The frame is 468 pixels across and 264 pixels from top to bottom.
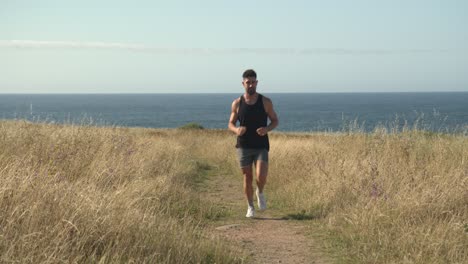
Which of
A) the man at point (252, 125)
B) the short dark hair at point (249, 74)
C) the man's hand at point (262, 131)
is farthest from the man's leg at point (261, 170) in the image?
the short dark hair at point (249, 74)

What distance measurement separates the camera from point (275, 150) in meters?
14.0

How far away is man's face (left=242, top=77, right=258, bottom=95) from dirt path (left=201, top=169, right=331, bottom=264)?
2021mm

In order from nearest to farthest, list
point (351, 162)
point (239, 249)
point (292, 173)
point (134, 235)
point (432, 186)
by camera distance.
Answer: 1. point (134, 235)
2. point (239, 249)
3. point (432, 186)
4. point (351, 162)
5. point (292, 173)

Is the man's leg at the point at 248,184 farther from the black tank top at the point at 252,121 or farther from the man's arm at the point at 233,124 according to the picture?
the man's arm at the point at 233,124

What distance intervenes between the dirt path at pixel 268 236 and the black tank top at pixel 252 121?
3.88ft

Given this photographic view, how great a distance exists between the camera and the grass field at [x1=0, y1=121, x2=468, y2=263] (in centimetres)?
411

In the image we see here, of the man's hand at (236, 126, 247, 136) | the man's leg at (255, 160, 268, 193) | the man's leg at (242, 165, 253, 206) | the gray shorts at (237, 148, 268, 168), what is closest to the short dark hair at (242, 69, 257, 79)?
the man's hand at (236, 126, 247, 136)

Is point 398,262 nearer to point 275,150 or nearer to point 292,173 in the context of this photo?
point 292,173

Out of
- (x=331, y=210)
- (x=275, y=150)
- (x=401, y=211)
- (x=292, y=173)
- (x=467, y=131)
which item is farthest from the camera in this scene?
(x=275, y=150)

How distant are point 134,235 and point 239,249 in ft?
4.35

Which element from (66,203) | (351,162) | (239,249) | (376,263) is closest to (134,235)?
(66,203)

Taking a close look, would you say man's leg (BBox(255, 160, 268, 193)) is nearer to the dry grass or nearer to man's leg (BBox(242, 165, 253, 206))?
man's leg (BBox(242, 165, 253, 206))

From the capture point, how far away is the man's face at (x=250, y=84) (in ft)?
23.3

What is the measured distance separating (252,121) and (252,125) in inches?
2.7
